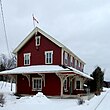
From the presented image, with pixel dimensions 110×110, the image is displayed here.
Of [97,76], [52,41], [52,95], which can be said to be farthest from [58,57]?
[97,76]

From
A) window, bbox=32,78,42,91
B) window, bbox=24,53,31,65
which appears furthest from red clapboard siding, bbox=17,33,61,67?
window, bbox=32,78,42,91

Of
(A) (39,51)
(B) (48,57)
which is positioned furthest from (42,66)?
(A) (39,51)

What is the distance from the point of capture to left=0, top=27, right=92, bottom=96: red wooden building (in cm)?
3108

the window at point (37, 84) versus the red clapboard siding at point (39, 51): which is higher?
the red clapboard siding at point (39, 51)

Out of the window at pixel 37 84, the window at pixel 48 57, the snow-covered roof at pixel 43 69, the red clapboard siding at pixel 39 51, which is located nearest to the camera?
the snow-covered roof at pixel 43 69

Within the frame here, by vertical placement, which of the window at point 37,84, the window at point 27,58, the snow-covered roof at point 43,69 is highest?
the window at point 27,58

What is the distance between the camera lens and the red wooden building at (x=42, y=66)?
3108 cm

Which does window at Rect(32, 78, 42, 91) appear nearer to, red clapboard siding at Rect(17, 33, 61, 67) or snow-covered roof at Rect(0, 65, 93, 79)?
snow-covered roof at Rect(0, 65, 93, 79)

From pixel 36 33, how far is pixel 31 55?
Answer: 9.01 feet

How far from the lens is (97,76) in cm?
4188

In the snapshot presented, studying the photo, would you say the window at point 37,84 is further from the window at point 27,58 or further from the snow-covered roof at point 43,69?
the window at point 27,58

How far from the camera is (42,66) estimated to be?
1280 inches

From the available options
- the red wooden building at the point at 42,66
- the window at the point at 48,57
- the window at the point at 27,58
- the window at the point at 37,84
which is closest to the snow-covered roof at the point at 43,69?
the red wooden building at the point at 42,66

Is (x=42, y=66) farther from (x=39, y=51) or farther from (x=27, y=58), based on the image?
(x=27, y=58)
